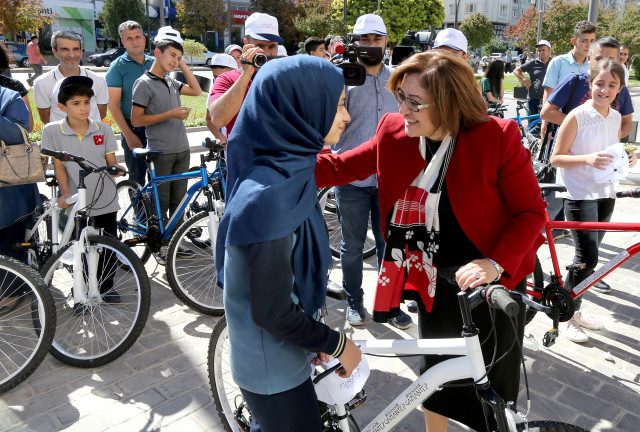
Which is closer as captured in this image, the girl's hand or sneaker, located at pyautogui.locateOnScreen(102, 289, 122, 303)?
the girl's hand

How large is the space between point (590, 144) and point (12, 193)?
13.4ft

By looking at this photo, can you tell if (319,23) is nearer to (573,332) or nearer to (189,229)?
(189,229)

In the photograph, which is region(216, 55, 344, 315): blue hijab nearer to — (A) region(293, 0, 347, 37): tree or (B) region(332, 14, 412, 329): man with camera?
(B) region(332, 14, 412, 329): man with camera

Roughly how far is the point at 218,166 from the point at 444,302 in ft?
9.45

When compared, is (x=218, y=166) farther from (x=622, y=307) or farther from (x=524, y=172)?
(x=622, y=307)

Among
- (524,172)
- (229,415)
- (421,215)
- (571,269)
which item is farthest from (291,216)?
(571,269)

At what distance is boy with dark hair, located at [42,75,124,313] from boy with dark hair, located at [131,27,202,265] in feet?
2.79

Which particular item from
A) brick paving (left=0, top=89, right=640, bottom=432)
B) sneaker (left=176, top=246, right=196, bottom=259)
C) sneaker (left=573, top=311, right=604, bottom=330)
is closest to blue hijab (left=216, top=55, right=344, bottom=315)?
brick paving (left=0, top=89, right=640, bottom=432)

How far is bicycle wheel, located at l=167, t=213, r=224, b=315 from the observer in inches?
167

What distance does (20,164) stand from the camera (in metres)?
3.55

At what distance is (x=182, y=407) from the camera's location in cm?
312

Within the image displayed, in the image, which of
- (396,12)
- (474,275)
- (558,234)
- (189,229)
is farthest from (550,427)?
(396,12)

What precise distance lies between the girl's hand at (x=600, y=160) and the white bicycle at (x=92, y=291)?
3.08 metres

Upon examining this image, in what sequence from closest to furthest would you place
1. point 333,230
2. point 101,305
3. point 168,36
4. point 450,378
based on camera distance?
point 450,378 → point 101,305 → point 168,36 → point 333,230
